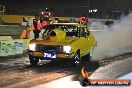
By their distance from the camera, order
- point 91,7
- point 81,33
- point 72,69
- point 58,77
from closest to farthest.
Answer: point 58,77 < point 72,69 < point 81,33 < point 91,7

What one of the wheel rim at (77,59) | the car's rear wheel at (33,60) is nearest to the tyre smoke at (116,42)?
the wheel rim at (77,59)

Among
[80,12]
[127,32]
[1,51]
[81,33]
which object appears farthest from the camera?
[80,12]

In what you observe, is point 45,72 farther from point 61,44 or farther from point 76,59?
point 76,59

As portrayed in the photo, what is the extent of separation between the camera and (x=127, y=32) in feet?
83.6

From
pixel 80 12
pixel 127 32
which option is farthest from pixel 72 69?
pixel 80 12

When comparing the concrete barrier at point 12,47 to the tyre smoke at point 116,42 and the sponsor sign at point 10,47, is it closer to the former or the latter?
the sponsor sign at point 10,47

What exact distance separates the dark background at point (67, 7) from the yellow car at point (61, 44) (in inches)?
1234

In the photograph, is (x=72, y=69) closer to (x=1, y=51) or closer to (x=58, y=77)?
(x=58, y=77)

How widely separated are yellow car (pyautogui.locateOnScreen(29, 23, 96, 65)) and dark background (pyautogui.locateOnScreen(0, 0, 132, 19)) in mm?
31335

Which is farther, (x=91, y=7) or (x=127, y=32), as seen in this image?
(x=91, y=7)

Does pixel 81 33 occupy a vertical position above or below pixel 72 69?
above

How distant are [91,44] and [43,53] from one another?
2.78m

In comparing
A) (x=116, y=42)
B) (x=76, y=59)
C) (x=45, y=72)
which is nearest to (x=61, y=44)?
(x=76, y=59)

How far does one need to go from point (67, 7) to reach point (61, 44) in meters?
40.9
